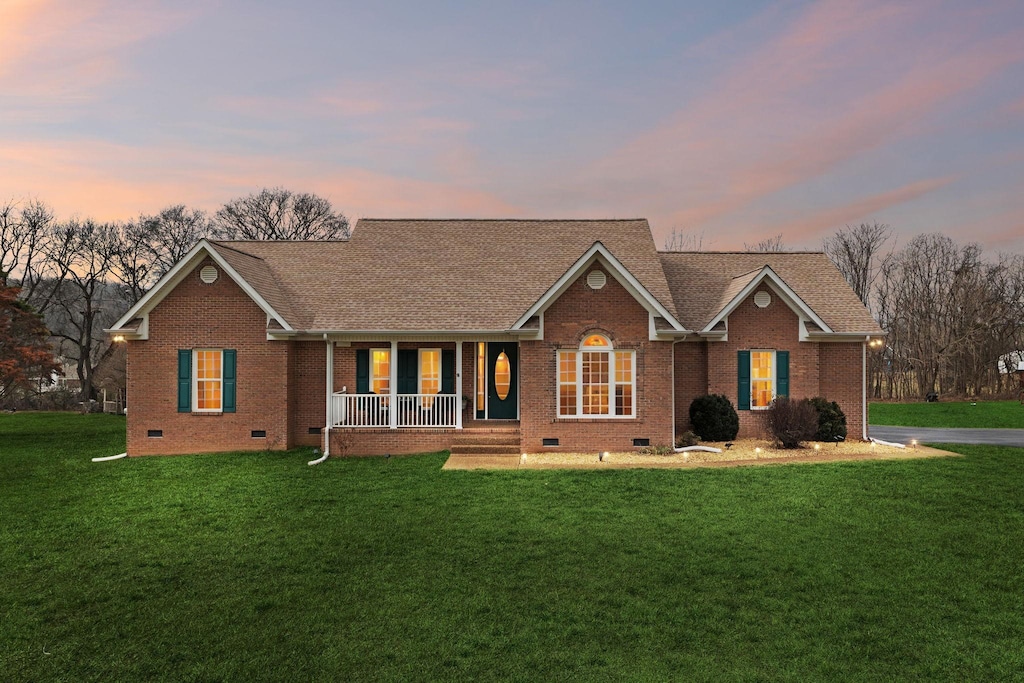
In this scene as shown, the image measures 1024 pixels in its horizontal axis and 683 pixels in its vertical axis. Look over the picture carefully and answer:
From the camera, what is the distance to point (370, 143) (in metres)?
25.8

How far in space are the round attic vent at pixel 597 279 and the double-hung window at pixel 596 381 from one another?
137 cm

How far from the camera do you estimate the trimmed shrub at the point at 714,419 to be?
54.9 feet

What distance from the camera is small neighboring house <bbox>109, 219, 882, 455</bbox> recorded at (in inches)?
624

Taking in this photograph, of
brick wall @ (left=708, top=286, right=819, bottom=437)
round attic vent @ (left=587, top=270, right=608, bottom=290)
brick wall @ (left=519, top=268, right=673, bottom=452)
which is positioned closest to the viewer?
brick wall @ (left=519, top=268, right=673, bottom=452)

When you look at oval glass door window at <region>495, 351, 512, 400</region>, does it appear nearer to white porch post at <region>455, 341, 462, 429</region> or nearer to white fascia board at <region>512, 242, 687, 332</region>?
white porch post at <region>455, 341, 462, 429</region>

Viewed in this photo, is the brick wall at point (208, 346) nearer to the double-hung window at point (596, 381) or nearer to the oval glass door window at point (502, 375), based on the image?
the oval glass door window at point (502, 375)

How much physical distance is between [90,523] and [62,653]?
507cm

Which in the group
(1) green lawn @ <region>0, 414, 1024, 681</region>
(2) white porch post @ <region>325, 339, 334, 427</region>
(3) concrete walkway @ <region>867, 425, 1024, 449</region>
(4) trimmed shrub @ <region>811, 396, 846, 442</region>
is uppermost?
(2) white porch post @ <region>325, 339, 334, 427</region>

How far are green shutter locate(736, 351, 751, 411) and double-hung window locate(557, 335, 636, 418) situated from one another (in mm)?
3918

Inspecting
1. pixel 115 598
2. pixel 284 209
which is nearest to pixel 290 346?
pixel 115 598

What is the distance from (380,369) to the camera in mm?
17734

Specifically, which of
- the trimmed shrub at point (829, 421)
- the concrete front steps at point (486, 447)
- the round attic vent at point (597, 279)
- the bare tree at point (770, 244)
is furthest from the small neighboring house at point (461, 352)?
the bare tree at point (770, 244)

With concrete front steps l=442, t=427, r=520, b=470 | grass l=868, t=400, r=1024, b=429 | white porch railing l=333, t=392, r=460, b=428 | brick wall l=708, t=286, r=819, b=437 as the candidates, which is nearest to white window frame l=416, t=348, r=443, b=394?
white porch railing l=333, t=392, r=460, b=428

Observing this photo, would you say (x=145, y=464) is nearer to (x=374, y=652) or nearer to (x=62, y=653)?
(x=62, y=653)
